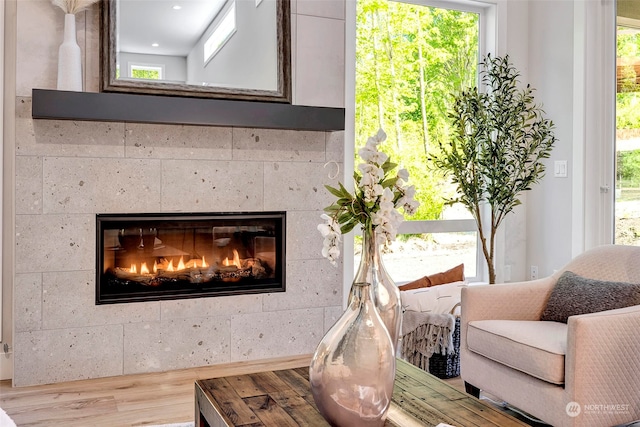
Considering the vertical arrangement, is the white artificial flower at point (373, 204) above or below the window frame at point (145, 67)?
below

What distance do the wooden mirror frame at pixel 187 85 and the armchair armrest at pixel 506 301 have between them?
5.35 ft

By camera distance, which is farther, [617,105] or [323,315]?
[617,105]

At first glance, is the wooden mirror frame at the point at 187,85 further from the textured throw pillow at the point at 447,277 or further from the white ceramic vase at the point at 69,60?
the textured throw pillow at the point at 447,277

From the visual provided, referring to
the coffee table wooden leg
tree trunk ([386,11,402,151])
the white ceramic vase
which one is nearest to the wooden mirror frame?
the white ceramic vase

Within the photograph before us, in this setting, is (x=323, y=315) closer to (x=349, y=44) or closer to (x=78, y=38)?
(x=349, y=44)

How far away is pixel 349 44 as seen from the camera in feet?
12.9

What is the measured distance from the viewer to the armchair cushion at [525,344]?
228 centimetres

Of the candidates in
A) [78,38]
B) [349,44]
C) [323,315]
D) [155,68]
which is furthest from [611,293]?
[78,38]

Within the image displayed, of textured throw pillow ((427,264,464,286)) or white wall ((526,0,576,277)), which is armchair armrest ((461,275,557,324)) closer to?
textured throw pillow ((427,264,464,286))

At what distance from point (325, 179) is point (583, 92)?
6.08 feet

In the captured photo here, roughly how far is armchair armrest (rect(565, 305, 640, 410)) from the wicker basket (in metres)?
1.03

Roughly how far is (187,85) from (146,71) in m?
0.23

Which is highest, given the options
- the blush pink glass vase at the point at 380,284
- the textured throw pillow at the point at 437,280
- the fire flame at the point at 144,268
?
the blush pink glass vase at the point at 380,284

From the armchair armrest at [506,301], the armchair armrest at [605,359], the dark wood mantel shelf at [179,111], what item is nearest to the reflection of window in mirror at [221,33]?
the dark wood mantel shelf at [179,111]
